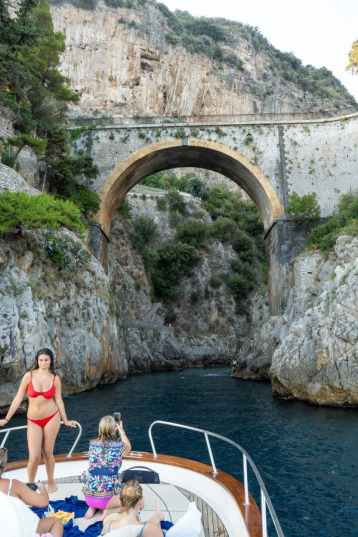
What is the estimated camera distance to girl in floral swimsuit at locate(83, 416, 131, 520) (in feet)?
11.8

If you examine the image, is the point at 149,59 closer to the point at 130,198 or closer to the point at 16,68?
the point at 130,198

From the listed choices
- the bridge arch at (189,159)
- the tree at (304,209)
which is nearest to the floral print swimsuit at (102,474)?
the tree at (304,209)

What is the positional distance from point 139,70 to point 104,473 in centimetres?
4958

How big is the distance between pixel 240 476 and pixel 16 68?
19.1 m

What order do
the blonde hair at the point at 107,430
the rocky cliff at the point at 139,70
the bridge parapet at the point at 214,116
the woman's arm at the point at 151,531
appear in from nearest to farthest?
the woman's arm at the point at 151,531 < the blonde hair at the point at 107,430 < the bridge parapet at the point at 214,116 < the rocky cliff at the point at 139,70

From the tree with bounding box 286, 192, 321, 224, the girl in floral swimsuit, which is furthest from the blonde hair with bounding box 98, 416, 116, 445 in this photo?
the tree with bounding box 286, 192, 321, 224

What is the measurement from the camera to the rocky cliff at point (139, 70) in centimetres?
4516

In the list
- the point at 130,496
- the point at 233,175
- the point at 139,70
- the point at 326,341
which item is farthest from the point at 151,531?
the point at 139,70

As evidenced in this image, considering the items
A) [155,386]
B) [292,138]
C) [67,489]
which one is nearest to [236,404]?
[155,386]

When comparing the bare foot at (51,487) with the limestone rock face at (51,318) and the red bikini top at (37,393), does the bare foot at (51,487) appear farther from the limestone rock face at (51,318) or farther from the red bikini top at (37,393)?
the limestone rock face at (51,318)

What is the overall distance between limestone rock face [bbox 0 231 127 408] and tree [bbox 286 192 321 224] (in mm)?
10108

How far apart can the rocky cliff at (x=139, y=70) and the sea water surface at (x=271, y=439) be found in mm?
37966

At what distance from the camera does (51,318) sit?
14.1 metres

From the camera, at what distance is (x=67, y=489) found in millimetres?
4387
